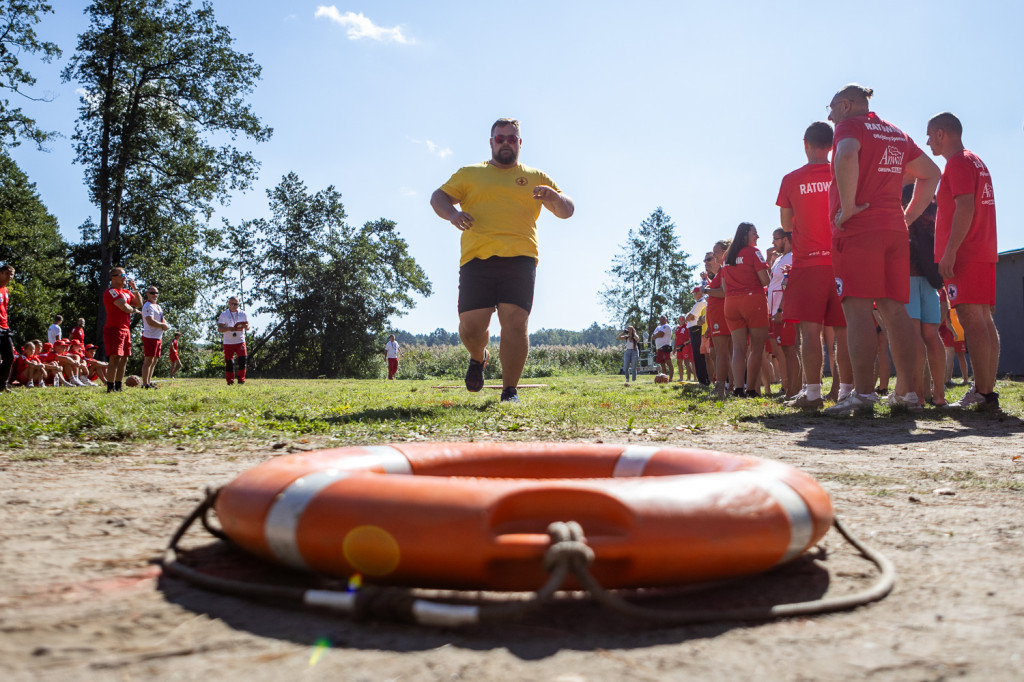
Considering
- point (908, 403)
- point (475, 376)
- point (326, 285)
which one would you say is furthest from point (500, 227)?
point (326, 285)

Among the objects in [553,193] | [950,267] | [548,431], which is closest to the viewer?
[548,431]

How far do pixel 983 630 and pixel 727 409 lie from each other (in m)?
5.38

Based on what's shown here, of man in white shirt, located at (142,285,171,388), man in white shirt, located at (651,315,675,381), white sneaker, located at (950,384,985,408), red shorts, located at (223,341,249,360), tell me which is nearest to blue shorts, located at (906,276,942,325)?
white sneaker, located at (950,384,985,408)

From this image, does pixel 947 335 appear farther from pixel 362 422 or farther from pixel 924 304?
pixel 362 422

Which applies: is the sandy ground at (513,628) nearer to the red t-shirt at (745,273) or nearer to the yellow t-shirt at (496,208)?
the yellow t-shirt at (496,208)

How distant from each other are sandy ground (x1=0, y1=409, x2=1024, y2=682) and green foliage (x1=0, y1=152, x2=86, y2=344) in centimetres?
4394

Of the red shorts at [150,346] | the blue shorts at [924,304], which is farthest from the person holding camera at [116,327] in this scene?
the blue shorts at [924,304]

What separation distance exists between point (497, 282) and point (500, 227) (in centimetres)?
50

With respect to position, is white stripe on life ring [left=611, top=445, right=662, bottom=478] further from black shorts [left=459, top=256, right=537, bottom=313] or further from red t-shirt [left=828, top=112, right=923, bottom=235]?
black shorts [left=459, top=256, right=537, bottom=313]

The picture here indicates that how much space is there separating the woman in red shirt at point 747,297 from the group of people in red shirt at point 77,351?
929 centimetres

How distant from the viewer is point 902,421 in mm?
5457

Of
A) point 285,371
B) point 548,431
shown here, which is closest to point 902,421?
point 548,431

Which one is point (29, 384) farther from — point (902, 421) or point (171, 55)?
point (171, 55)

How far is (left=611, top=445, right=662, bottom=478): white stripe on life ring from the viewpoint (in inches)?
97.2
